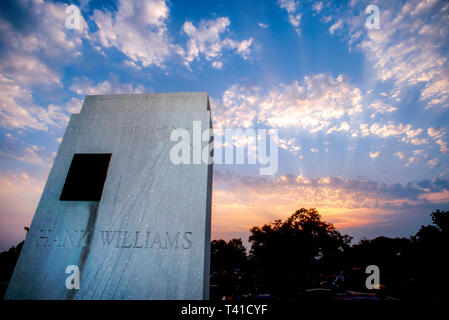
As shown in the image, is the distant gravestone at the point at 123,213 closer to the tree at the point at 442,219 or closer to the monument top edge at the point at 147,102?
the monument top edge at the point at 147,102

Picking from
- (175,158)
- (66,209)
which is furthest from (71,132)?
(175,158)

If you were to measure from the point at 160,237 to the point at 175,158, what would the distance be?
135 centimetres

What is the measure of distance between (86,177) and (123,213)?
105 centimetres

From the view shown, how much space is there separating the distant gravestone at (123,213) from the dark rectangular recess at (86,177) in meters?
0.02

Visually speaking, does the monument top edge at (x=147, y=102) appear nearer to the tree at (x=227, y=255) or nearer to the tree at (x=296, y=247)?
the tree at (x=296, y=247)

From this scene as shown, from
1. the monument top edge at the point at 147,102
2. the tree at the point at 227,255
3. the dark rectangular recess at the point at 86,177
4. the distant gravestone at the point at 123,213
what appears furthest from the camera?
the tree at the point at 227,255

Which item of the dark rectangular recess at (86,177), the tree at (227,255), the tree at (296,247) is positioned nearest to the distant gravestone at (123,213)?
the dark rectangular recess at (86,177)

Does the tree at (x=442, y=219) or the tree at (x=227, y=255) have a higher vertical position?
the tree at (x=442, y=219)

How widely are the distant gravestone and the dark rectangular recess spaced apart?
18mm

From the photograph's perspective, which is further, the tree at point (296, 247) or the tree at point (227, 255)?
the tree at point (227, 255)

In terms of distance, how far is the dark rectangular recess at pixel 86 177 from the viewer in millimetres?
3370

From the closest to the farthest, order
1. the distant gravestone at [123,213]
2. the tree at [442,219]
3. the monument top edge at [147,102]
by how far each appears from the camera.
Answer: the distant gravestone at [123,213], the monument top edge at [147,102], the tree at [442,219]

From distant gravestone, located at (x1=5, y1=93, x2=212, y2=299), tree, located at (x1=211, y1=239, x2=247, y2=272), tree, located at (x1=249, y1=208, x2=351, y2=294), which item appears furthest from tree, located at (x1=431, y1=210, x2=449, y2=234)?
tree, located at (x1=211, y1=239, x2=247, y2=272)

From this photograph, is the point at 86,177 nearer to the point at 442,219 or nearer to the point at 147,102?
the point at 147,102
